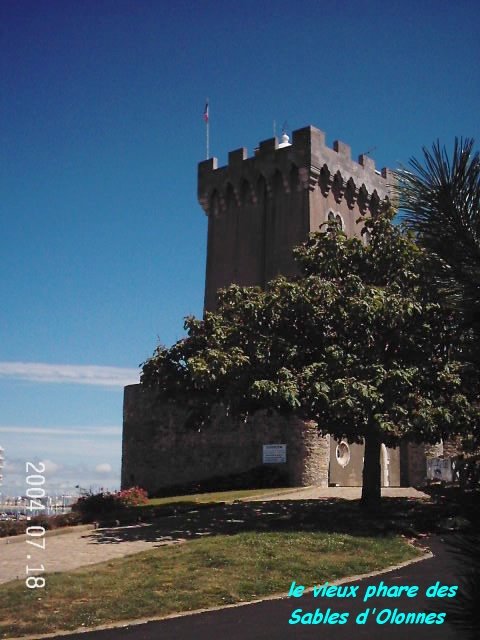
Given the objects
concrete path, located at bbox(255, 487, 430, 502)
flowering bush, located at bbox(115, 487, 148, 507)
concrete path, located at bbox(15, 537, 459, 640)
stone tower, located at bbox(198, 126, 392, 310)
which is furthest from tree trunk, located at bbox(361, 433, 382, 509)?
stone tower, located at bbox(198, 126, 392, 310)

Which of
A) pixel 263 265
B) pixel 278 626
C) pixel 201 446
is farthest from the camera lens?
pixel 263 265

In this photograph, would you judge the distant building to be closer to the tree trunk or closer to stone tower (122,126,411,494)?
stone tower (122,126,411,494)

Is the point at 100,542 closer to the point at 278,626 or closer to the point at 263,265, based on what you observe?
the point at 278,626

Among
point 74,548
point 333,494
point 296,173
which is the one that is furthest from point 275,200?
point 74,548

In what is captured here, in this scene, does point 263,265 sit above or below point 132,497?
above

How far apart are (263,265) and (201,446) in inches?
402

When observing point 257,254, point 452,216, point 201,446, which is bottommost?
point 201,446

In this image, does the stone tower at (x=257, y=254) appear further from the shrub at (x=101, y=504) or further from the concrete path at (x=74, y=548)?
the concrete path at (x=74, y=548)

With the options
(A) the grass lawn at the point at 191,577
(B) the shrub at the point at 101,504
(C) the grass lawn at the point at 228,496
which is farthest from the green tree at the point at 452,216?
(C) the grass lawn at the point at 228,496

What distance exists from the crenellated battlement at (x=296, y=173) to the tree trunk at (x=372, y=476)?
18.9m

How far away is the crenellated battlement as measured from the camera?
122 ft

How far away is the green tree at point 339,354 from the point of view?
722 inches

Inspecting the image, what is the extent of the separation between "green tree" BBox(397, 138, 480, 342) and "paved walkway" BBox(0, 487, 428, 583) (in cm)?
1122

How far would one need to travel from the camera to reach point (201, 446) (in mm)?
34875
